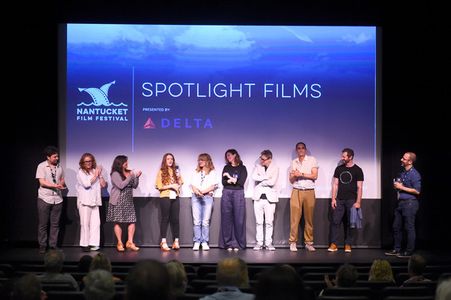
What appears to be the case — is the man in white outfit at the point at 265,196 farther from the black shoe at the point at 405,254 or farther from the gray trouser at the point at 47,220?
the gray trouser at the point at 47,220

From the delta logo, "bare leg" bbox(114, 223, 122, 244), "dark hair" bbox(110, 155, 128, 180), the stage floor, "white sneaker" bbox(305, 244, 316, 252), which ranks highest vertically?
the delta logo

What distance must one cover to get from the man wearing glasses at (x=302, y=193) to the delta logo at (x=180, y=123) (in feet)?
4.76

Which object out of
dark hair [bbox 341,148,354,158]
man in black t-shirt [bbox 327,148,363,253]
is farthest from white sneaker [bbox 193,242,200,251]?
dark hair [bbox 341,148,354,158]

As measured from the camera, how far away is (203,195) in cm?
1010

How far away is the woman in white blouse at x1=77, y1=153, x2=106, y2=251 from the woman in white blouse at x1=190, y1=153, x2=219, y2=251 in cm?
135

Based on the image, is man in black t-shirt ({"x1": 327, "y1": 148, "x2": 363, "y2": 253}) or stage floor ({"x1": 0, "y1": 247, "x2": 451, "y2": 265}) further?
man in black t-shirt ({"x1": 327, "y1": 148, "x2": 363, "y2": 253})

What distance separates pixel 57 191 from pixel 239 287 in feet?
19.7

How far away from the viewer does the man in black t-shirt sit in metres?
9.99

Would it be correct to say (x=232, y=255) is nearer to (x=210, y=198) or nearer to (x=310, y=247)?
(x=210, y=198)

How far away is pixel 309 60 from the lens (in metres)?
10.6

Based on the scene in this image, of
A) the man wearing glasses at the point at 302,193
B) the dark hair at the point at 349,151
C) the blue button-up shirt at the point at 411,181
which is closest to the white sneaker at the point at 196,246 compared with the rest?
the man wearing glasses at the point at 302,193

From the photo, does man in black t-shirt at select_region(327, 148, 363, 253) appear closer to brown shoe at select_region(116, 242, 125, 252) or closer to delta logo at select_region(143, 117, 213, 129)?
delta logo at select_region(143, 117, 213, 129)

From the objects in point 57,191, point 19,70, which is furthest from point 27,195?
point 19,70

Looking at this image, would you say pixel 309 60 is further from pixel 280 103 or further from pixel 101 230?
pixel 101 230
